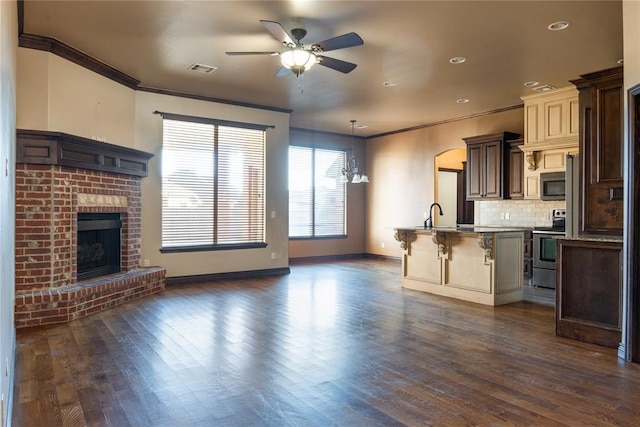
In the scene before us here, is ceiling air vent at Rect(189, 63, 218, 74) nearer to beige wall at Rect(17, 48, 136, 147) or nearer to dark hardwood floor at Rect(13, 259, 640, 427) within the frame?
beige wall at Rect(17, 48, 136, 147)

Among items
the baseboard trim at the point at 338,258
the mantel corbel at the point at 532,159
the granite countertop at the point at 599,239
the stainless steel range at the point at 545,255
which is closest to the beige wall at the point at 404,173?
the baseboard trim at the point at 338,258

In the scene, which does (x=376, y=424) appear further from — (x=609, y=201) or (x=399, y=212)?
(x=399, y=212)

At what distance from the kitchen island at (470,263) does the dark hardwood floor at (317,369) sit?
0.35m

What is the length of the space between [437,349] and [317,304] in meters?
2.04

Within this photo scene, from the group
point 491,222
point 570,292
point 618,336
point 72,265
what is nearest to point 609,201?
point 570,292

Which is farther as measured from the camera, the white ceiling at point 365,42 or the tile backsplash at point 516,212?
the tile backsplash at point 516,212

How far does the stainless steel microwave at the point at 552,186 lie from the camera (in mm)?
6570

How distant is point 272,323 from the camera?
14.9ft

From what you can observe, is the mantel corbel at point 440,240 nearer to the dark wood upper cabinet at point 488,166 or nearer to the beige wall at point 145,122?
the dark wood upper cabinet at point 488,166

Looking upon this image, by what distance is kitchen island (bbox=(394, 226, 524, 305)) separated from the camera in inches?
215

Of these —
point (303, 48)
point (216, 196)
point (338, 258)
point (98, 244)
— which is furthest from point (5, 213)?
point (338, 258)

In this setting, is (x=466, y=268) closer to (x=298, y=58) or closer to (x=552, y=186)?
(x=552, y=186)

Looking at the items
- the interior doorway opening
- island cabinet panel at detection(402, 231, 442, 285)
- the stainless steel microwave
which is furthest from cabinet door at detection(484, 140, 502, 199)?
the interior doorway opening

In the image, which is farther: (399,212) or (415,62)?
(399,212)
